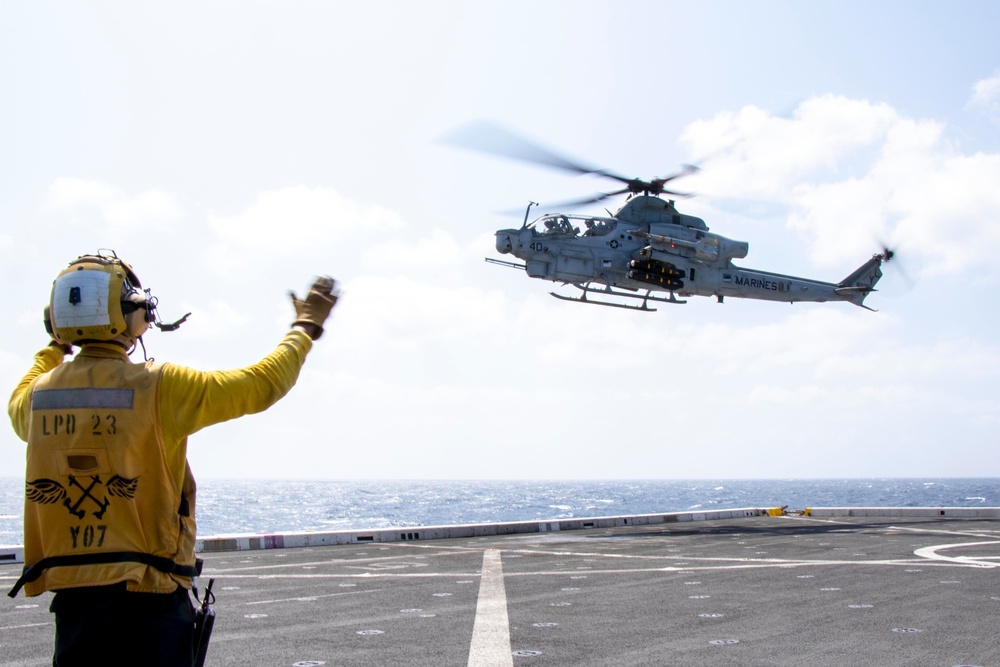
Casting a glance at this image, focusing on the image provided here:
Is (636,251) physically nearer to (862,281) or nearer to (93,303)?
(862,281)

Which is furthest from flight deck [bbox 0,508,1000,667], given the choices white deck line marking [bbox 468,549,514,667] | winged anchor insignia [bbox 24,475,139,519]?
winged anchor insignia [bbox 24,475,139,519]

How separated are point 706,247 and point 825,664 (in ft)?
84.0

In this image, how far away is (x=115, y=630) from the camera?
3.49 m

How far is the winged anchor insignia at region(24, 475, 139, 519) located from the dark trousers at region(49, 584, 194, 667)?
0.32 meters

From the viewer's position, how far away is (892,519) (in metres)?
28.7

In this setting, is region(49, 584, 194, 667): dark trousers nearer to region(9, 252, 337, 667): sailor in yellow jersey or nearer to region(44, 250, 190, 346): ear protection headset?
region(9, 252, 337, 667): sailor in yellow jersey

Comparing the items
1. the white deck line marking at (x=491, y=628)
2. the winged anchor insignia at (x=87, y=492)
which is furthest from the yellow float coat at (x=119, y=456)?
the white deck line marking at (x=491, y=628)

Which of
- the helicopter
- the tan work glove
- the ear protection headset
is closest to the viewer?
the ear protection headset

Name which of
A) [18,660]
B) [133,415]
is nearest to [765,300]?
[18,660]

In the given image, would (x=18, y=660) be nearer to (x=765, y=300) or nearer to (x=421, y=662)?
(x=421, y=662)

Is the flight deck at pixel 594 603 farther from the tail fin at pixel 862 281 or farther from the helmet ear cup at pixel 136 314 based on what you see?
the tail fin at pixel 862 281

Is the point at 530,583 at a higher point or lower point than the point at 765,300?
lower

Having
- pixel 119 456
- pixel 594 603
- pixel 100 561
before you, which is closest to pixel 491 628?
pixel 594 603

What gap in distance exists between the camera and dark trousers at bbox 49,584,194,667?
3467mm
